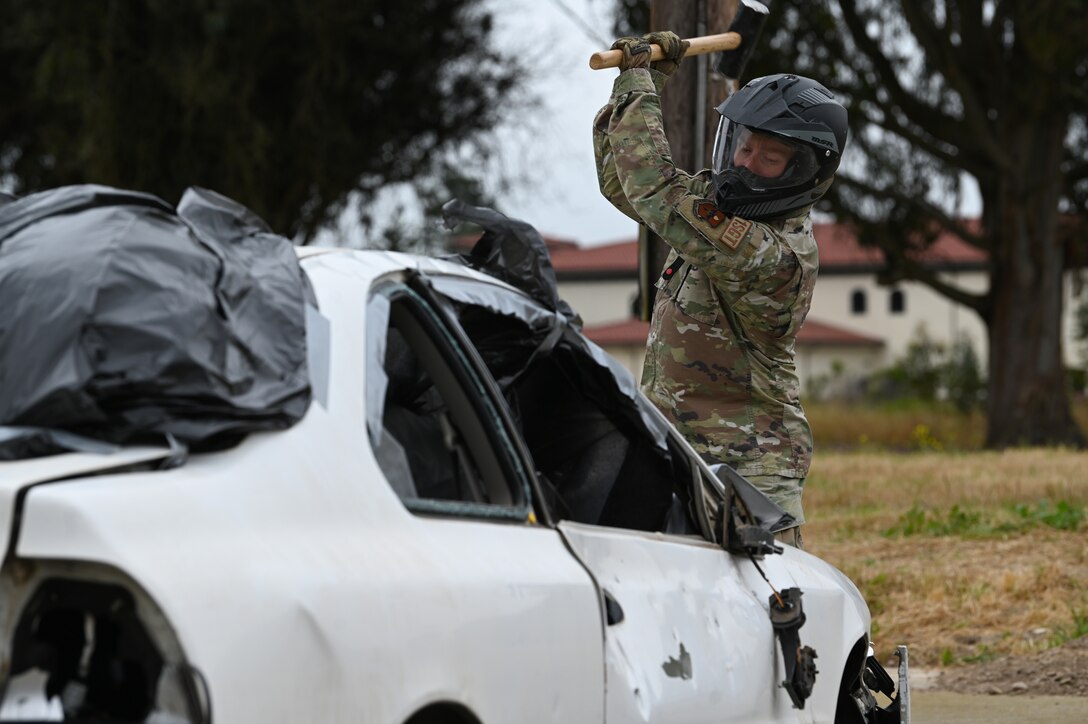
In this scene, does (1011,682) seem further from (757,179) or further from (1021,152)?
(1021,152)

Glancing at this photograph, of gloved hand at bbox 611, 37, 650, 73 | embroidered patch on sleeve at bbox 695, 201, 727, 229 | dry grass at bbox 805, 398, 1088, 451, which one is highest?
gloved hand at bbox 611, 37, 650, 73

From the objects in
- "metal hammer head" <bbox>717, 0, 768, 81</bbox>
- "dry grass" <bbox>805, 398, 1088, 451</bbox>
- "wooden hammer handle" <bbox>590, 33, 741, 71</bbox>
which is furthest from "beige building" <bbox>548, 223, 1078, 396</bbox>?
"wooden hammer handle" <bbox>590, 33, 741, 71</bbox>

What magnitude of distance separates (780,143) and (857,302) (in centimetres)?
7562

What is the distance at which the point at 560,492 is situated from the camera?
4520 mm

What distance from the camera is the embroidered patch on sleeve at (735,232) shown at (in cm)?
487

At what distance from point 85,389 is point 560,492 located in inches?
78.3

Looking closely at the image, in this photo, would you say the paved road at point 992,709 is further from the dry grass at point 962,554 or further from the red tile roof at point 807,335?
the red tile roof at point 807,335

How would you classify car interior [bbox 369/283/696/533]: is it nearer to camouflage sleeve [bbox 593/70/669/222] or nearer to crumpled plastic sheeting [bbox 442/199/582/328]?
crumpled plastic sheeting [bbox 442/199/582/328]

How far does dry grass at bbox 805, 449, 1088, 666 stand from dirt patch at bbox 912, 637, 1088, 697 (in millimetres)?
130

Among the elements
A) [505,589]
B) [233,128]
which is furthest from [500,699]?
[233,128]

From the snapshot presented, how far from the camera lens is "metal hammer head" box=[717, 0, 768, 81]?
269 inches

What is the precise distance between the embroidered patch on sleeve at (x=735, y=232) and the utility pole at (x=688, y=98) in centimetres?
252

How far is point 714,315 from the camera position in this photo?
516cm

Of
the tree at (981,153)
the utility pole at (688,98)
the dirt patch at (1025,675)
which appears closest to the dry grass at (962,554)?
the dirt patch at (1025,675)
